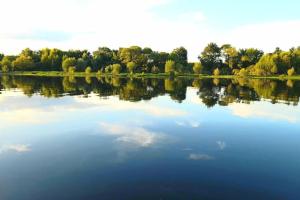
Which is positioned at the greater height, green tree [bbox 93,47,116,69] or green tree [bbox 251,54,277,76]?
green tree [bbox 93,47,116,69]

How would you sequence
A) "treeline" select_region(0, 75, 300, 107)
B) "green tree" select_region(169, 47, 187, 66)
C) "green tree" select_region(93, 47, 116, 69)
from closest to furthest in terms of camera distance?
"treeline" select_region(0, 75, 300, 107), "green tree" select_region(93, 47, 116, 69), "green tree" select_region(169, 47, 187, 66)

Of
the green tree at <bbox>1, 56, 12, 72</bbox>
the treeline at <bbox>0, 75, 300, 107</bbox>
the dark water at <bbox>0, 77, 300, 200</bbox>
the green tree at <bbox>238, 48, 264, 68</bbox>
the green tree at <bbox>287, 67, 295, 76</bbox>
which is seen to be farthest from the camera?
the green tree at <bbox>1, 56, 12, 72</bbox>

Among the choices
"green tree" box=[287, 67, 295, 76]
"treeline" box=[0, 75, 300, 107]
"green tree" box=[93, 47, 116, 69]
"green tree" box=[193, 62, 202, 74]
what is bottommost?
"treeline" box=[0, 75, 300, 107]

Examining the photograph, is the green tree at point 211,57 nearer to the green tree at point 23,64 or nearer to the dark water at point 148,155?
the green tree at point 23,64

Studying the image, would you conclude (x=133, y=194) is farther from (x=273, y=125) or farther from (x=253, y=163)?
(x=273, y=125)

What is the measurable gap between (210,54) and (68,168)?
150 metres

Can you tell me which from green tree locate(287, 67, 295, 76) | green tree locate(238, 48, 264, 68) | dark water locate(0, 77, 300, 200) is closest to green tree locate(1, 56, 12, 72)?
green tree locate(238, 48, 264, 68)

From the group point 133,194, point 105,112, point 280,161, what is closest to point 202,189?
point 133,194

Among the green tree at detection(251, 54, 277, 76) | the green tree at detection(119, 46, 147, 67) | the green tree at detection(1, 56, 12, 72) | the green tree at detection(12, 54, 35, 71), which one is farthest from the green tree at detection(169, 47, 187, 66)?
the green tree at detection(1, 56, 12, 72)

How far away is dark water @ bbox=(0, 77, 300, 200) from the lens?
13.7m

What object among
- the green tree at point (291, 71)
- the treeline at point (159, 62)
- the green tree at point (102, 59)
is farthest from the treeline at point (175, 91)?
the green tree at point (102, 59)

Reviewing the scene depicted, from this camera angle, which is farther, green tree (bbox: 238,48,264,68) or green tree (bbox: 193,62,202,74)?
green tree (bbox: 238,48,264,68)

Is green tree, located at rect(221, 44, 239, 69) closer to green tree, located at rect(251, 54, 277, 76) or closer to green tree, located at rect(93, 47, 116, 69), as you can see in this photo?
green tree, located at rect(251, 54, 277, 76)

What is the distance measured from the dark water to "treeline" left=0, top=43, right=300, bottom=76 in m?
108
